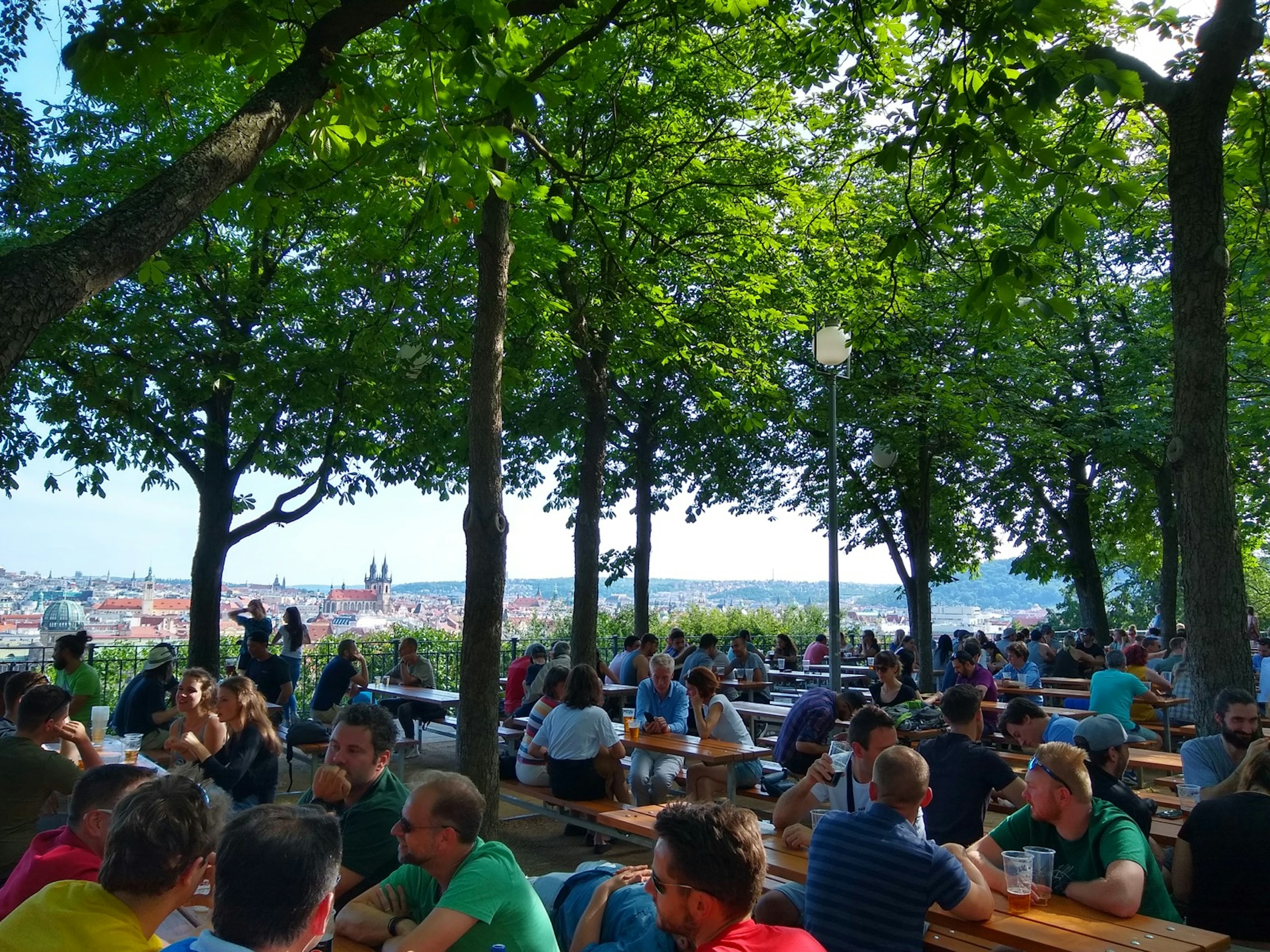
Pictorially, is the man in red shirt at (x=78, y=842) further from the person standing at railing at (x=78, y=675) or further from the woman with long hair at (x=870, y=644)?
the woman with long hair at (x=870, y=644)

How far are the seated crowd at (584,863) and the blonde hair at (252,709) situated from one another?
0.01 metres

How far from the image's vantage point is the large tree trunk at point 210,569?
14188mm

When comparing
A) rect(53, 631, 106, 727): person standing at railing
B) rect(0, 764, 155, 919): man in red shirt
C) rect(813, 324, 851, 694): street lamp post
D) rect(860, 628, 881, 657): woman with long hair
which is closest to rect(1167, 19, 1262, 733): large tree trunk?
rect(813, 324, 851, 694): street lamp post

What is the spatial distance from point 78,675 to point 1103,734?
8.45 m

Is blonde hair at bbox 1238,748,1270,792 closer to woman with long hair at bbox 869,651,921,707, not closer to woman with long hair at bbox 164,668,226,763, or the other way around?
woman with long hair at bbox 869,651,921,707

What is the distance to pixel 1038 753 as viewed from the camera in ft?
13.7

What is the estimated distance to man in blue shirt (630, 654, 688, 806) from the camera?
841 centimetres

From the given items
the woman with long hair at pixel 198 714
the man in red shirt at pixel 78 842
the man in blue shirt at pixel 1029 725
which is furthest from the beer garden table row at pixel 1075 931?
the woman with long hair at pixel 198 714

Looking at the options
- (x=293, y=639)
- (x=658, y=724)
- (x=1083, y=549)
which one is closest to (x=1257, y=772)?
(x=658, y=724)

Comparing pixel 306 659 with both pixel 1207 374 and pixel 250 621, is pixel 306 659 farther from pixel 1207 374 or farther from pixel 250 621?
pixel 1207 374

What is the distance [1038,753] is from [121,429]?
13615 millimetres

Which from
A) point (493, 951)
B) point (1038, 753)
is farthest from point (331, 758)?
point (1038, 753)

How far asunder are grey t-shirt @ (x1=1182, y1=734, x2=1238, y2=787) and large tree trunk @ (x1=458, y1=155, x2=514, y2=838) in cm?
428

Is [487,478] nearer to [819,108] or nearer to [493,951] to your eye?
[493,951]
